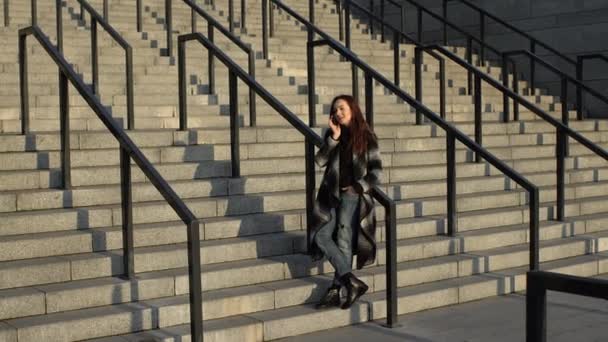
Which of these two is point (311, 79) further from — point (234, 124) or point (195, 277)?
point (195, 277)

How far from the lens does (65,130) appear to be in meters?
6.34

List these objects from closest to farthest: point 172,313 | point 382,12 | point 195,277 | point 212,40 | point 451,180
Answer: point 195,277, point 172,313, point 451,180, point 212,40, point 382,12

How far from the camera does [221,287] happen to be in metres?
6.00

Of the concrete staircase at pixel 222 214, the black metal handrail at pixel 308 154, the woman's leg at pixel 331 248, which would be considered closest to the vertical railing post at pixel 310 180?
the black metal handrail at pixel 308 154

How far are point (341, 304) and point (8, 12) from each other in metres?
6.29

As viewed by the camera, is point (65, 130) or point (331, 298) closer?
point (331, 298)

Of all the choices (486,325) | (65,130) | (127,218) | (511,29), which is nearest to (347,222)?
(486,325)

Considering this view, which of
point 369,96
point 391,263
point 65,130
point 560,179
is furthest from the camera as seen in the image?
point 560,179

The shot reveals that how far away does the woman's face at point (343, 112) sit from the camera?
5.95m

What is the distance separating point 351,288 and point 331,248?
296mm

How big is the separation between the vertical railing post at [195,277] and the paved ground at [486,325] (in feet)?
2.89

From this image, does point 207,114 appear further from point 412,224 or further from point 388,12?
point 388,12

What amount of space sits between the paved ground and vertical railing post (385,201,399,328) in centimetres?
11

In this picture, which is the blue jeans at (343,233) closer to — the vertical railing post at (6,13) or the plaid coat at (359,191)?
the plaid coat at (359,191)
